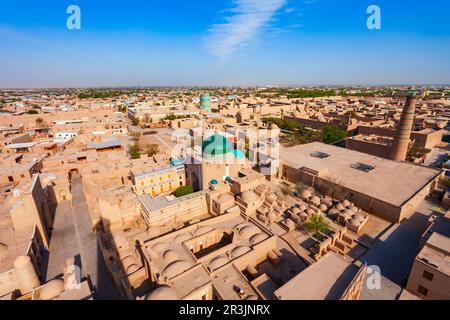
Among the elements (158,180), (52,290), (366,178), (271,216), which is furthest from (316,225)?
(52,290)

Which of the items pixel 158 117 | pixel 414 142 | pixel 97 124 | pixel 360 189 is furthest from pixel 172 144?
pixel 414 142

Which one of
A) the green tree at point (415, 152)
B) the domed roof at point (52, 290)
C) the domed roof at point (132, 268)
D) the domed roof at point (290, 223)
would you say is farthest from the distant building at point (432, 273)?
the green tree at point (415, 152)

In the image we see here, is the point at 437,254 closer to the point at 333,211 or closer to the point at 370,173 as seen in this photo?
the point at 333,211

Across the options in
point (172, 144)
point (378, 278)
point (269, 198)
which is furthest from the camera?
point (172, 144)

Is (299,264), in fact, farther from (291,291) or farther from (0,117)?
(0,117)

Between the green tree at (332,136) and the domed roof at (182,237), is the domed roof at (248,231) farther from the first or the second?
the green tree at (332,136)
